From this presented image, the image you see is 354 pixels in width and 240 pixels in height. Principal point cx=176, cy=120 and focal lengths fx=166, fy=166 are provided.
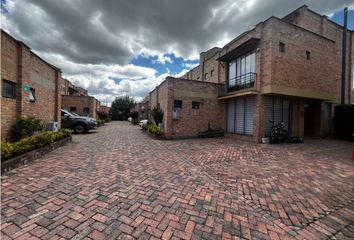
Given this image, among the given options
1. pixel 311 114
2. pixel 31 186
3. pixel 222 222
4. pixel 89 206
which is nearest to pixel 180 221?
pixel 222 222

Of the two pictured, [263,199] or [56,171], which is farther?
[56,171]

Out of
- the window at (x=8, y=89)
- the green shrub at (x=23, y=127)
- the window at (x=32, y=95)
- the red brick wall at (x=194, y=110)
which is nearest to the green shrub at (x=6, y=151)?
the green shrub at (x=23, y=127)

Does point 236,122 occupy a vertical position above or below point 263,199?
above

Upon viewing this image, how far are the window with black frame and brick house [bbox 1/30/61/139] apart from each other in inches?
460

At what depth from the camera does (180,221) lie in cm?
244

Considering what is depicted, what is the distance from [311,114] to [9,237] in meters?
17.9

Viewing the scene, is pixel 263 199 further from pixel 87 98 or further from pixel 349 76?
pixel 87 98

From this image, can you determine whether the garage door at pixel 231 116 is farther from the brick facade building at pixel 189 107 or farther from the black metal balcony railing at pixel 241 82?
the black metal balcony railing at pixel 241 82

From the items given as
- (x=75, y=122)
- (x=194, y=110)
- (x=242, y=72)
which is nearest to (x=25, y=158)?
(x=75, y=122)

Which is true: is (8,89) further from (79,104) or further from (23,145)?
(79,104)

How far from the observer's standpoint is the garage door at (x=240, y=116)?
11.0m

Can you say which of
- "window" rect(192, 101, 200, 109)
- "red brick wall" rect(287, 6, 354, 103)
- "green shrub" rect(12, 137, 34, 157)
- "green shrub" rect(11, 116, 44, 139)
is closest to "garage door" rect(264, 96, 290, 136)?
"window" rect(192, 101, 200, 109)

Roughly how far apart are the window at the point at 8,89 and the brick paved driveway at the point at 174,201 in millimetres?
3046

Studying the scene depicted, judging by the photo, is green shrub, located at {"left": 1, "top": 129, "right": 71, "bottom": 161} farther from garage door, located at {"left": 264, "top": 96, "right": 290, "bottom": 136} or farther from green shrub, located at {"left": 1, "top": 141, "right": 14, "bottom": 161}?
garage door, located at {"left": 264, "top": 96, "right": 290, "bottom": 136}
